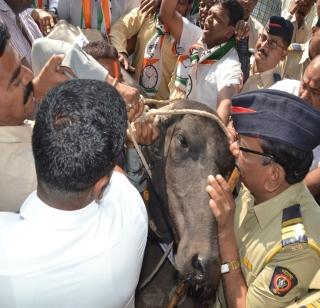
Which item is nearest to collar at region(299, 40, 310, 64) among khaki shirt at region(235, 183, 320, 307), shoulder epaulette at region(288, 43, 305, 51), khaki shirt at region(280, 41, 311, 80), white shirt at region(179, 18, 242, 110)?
khaki shirt at region(280, 41, 311, 80)

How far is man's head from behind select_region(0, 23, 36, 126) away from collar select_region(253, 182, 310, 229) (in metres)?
1.31

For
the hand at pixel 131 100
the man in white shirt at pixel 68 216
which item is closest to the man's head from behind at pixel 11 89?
the hand at pixel 131 100

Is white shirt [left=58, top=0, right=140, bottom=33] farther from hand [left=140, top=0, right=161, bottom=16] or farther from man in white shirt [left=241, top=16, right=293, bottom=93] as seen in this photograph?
man in white shirt [left=241, top=16, right=293, bottom=93]

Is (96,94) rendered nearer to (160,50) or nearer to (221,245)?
(221,245)

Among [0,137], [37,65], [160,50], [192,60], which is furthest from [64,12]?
[0,137]

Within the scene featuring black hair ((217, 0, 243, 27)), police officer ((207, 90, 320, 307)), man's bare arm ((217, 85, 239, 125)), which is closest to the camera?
police officer ((207, 90, 320, 307))

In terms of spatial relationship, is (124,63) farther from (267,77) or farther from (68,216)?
(68,216)

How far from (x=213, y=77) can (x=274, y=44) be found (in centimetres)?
71

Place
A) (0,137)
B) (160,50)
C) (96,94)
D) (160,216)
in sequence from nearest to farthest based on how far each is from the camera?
(96,94)
(0,137)
(160,216)
(160,50)

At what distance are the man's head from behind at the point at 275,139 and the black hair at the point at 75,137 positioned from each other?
0.91 m

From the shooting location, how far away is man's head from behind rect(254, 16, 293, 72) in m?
3.81

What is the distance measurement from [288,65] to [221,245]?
2869 mm

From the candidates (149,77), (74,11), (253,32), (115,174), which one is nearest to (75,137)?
(115,174)

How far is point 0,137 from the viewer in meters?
1.76
